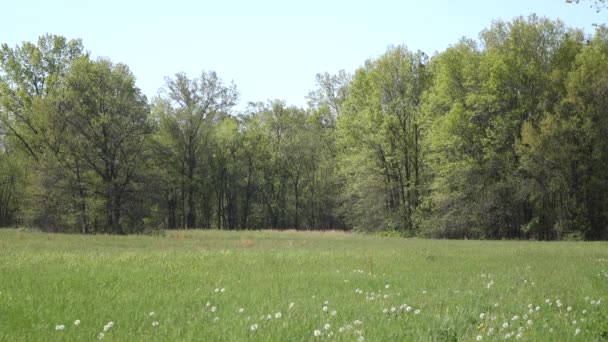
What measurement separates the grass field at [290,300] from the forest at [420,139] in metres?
30.1

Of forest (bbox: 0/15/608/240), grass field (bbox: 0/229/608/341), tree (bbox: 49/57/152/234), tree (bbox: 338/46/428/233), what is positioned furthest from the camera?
tree (bbox: 338/46/428/233)

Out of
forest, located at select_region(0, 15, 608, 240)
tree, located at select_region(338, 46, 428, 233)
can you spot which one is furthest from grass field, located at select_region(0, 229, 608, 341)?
tree, located at select_region(338, 46, 428, 233)

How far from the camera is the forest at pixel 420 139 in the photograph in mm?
44656

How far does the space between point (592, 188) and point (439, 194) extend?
1375cm

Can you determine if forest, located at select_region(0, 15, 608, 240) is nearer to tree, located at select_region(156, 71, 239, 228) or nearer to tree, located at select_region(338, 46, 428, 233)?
tree, located at select_region(338, 46, 428, 233)

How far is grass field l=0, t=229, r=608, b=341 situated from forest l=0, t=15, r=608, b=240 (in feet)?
98.6

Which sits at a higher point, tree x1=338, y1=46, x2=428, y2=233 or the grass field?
tree x1=338, y1=46, x2=428, y2=233

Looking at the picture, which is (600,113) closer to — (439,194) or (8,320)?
(439,194)

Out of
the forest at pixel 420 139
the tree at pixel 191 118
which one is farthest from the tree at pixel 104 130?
the tree at pixel 191 118

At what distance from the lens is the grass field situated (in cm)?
692

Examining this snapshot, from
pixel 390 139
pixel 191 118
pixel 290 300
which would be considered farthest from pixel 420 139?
pixel 290 300

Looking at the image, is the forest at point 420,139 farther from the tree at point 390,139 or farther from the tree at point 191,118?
the tree at point 191,118

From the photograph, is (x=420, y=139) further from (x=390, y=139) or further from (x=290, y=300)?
(x=290, y=300)

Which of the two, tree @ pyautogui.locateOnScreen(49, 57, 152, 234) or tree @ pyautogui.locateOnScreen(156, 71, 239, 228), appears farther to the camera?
tree @ pyautogui.locateOnScreen(156, 71, 239, 228)
